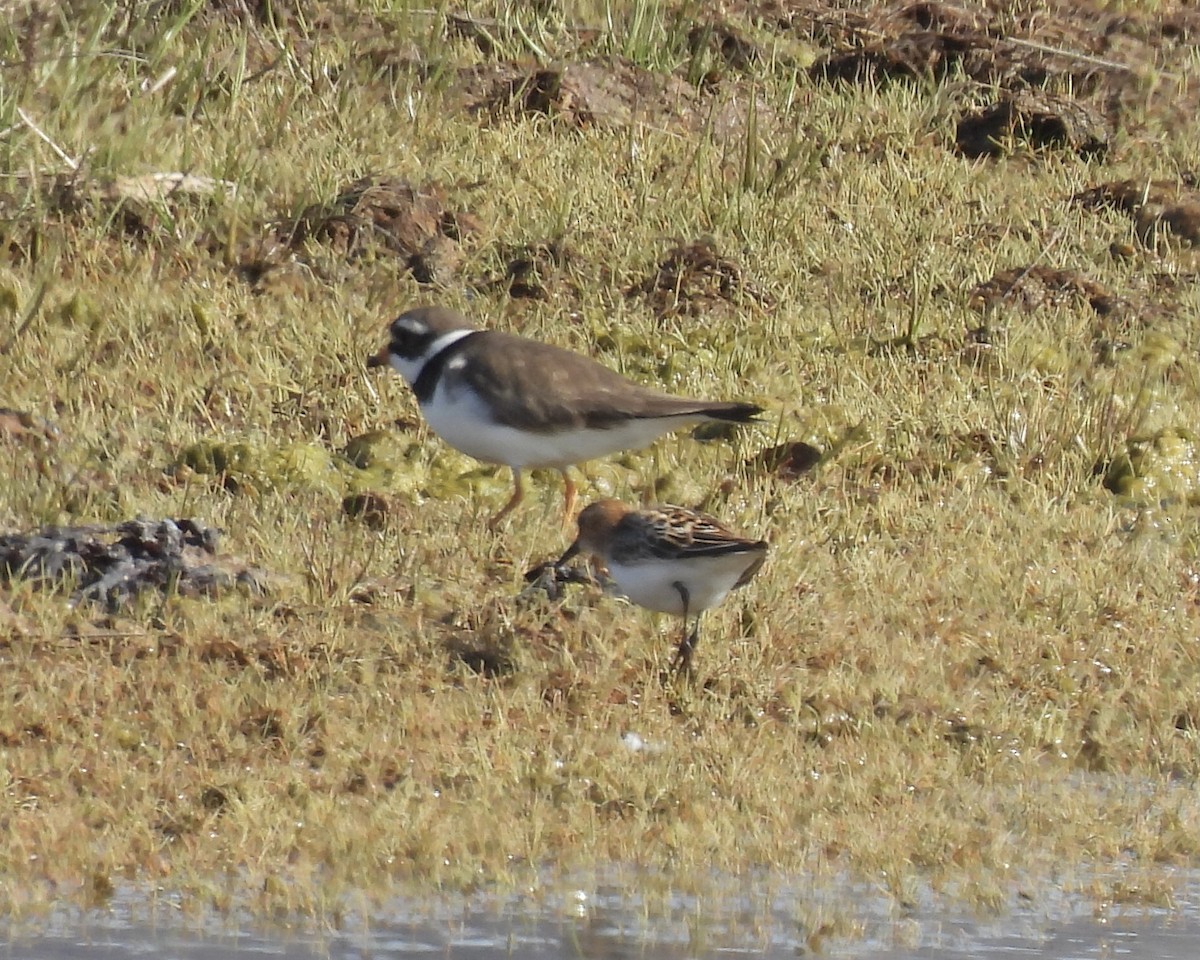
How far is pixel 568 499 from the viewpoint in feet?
27.6

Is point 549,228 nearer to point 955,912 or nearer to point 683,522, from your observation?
point 683,522

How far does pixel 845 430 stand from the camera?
30.2ft

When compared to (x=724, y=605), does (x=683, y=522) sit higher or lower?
higher

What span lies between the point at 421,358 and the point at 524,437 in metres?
0.84

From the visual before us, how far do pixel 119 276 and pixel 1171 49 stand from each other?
6.95m

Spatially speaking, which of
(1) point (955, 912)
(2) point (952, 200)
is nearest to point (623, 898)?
(1) point (955, 912)

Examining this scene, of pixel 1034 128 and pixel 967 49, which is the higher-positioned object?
pixel 967 49

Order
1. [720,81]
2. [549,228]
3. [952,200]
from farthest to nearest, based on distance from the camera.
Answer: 1. [720,81]
2. [952,200]
3. [549,228]

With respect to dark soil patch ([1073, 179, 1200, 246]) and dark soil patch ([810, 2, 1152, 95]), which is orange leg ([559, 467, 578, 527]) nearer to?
dark soil patch ([1073, 179, 1200, 246])

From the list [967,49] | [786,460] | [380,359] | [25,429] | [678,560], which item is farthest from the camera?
[967,49]

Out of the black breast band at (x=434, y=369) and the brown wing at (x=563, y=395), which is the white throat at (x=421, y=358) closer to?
the black breast band at (x=434, y=369)

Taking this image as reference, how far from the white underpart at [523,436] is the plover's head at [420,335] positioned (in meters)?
0.47

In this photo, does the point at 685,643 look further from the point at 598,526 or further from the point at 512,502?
the point at 512,502

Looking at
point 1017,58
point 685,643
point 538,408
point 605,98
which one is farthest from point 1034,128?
point 685,643
